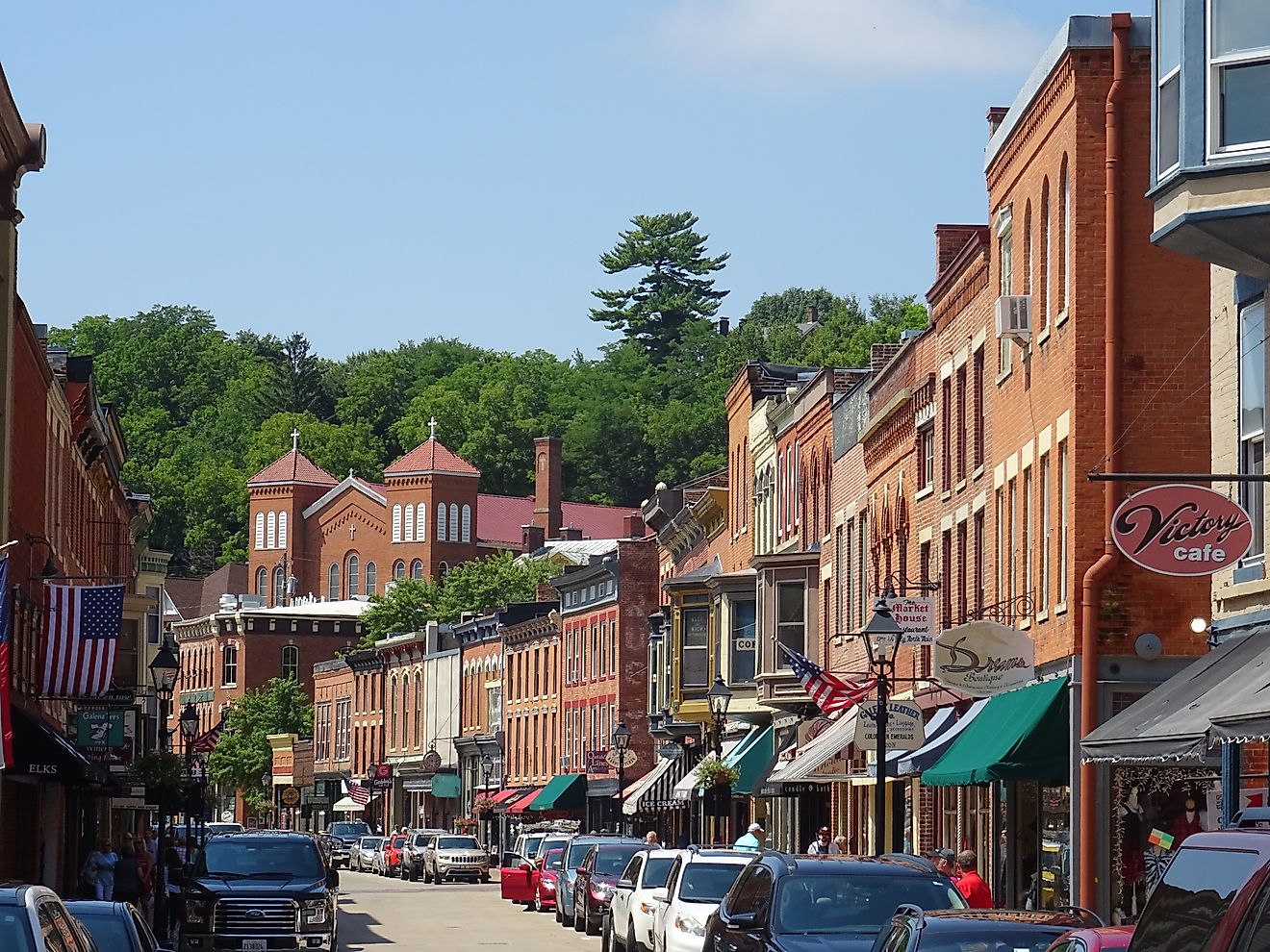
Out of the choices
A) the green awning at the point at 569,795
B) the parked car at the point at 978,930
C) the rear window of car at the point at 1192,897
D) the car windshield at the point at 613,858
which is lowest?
the green awning at the point at 569,795

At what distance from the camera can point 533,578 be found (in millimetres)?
123625

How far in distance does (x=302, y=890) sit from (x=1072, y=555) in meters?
10.0

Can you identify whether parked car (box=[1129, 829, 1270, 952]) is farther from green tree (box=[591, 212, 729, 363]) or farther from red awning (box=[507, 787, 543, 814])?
green tree (box=[591, 212, 729, 363])

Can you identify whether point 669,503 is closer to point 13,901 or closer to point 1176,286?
point 1176,286

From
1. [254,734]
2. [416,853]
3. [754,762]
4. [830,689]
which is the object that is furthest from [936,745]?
[254,734]

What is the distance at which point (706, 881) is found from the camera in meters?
25.2

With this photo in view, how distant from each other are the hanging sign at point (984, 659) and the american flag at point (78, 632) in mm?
12323

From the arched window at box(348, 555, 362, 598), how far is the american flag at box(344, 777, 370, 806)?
3095cm

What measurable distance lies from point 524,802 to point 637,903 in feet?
197

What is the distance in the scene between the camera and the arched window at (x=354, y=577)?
15012cm

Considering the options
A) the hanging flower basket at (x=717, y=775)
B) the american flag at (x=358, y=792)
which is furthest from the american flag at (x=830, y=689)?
the american flag at (x=358, y=792)

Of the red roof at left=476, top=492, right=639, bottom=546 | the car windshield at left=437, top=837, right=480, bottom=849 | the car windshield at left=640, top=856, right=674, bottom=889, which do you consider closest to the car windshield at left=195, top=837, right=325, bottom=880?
the car windshield at left=640, top=856, right=674, bottom=889

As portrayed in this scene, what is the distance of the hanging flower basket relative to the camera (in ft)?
164

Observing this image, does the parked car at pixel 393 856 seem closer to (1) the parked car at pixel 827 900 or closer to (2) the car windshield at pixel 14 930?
(1) the parked car at pixel 827 900
